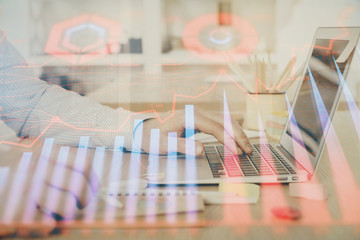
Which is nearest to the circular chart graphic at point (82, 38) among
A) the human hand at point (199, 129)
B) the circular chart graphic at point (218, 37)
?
the circular chart graphic at point (218, 37)

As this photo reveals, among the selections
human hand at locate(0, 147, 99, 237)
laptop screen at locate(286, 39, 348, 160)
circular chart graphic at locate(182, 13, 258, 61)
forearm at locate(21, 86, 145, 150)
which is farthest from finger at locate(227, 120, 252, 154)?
circular chart graphic at locate(182, 13, 258, 61)

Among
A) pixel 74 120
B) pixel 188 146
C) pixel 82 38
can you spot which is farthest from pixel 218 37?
pixel 188 146

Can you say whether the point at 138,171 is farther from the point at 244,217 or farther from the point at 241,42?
the point at 241,42

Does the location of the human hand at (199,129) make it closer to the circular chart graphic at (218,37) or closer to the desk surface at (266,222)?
the desk surface at (266,222)

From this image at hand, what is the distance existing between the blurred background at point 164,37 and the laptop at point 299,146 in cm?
144

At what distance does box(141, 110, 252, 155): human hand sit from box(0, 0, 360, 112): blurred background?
147cm

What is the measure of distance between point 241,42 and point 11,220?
2.19 m

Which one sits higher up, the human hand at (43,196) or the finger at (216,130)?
the finger at (216,130)

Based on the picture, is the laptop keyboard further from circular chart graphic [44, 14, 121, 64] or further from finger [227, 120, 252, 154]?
circular chart graphic [44, 14, 121, 64]

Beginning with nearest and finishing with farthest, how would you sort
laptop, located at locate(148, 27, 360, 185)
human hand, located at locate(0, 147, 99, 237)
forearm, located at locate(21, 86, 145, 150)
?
human hand, located at locate(0, 147, 99, 237)
laptop, located at locate(148, 27, 360, 185)
forearm, located at locate(21, 86, 145, 150)

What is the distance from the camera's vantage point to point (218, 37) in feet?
7.78

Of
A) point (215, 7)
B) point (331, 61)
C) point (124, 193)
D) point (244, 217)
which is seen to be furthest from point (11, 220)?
point (215, 7)

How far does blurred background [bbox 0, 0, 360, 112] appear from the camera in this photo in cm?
228

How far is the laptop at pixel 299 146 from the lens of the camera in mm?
561
